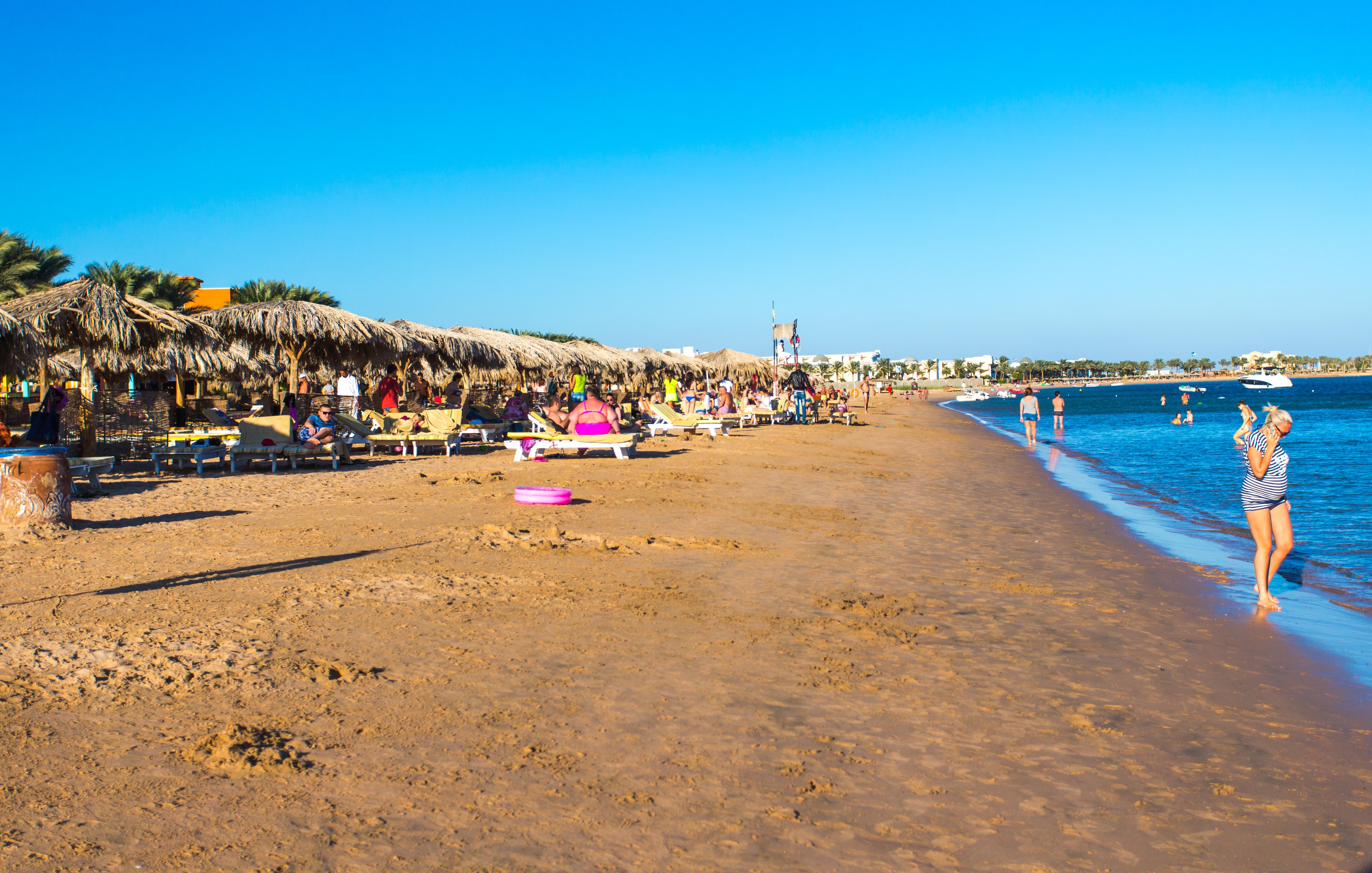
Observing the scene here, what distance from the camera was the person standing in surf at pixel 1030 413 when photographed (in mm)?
22547

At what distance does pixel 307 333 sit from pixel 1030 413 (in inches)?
676

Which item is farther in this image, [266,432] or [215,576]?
[266,432]

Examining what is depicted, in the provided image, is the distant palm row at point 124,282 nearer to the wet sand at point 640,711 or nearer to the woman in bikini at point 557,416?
the woman in bikini at point 557,416

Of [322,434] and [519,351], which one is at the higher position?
[519,351]

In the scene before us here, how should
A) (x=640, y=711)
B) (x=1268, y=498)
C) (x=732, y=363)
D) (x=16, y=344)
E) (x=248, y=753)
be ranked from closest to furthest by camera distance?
(x=248, y=753), (x=640, y=711), (x=1268, y=498), (x=16, y=344), (x=732, y=363)

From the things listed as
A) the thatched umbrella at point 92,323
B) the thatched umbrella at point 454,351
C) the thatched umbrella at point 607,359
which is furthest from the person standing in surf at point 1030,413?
the thatched umbrella at point 92,323

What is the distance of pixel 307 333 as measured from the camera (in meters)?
14.2

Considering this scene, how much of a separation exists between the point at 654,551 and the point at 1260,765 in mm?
3858

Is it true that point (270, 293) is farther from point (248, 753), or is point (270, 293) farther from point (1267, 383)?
point (1267, 383)

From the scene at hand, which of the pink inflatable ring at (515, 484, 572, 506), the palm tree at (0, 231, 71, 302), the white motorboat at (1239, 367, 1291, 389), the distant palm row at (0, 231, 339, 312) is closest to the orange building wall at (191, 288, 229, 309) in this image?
the distant palm row at (0, 231, 339, 312)

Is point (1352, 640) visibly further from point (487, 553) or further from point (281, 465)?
point (281, 465)

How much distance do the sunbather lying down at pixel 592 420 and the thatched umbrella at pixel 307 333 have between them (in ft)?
14.2

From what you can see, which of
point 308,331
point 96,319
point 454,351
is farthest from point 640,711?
point 454,351

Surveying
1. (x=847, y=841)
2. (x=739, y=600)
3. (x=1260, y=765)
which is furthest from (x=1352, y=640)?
(x=847, y=841)
